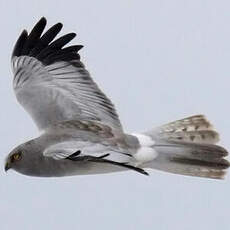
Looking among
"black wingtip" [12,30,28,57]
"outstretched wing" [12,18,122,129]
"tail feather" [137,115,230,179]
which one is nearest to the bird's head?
"outstretched wing" [12,18,122,129]

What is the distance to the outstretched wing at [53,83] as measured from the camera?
10.6 meters

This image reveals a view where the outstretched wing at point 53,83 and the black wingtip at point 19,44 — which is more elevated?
the black wingtip at point 19,44

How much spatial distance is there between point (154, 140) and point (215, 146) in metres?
0.68

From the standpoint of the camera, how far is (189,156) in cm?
1040

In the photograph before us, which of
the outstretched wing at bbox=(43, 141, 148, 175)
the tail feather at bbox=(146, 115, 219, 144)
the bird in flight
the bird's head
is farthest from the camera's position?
the tail feather at bbox=(146, 115, 219, 144)

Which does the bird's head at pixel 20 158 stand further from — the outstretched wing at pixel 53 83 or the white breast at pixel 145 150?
the white breast at pixel 145 150

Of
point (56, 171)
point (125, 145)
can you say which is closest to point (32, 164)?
point (56, 171)

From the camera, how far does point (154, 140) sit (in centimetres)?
1047

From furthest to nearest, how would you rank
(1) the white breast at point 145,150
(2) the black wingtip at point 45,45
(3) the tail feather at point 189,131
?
(2) the black wingtip at point 45,45
(3) the tail feather at point 189,131
(1) the white breast at point 145,150

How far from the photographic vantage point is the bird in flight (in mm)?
9344

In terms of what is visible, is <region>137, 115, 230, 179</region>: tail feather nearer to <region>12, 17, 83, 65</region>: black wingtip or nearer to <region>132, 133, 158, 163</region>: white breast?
<region>132, 133, 158, 163</region>: white breast

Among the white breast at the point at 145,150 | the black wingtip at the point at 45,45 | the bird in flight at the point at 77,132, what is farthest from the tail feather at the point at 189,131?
the black wingtip at the point at 45,45

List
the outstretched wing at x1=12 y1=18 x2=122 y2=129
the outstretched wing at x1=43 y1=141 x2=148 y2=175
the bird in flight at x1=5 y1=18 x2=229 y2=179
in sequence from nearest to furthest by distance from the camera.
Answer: the outstretched wing at x1=43 y1=141 x2=148 y2=175
the bird in flight at x1=5 y1=18 x2=229 y2=179
the outstretched wing at x1=12 y1=18 x2=122 y2=129

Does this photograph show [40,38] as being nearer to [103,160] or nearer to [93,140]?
[93,140]
